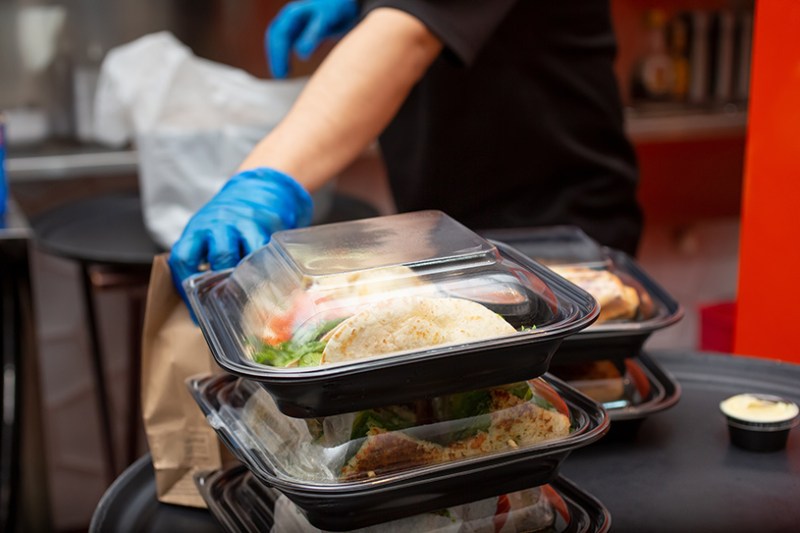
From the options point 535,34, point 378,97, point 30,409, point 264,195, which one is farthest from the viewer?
point 30,409

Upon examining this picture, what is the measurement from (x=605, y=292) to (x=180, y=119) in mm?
1228

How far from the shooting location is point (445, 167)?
5.72ft

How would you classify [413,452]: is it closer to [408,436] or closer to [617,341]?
[408,436]

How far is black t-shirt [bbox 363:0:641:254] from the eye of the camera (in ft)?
5.48

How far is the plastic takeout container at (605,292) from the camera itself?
40.8 inches

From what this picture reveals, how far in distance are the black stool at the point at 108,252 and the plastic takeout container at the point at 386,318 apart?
1.15m

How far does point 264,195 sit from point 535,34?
0.71 m

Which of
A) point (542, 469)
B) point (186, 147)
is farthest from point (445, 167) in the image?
point (542, 469)

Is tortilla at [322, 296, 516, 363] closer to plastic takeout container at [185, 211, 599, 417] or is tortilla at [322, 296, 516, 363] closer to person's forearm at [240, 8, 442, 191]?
plastic takeout container at [185, 211, 599, 417]

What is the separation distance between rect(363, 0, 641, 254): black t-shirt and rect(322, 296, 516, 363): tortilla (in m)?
0.96

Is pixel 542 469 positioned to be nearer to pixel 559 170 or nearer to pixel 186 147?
pixel 559 170

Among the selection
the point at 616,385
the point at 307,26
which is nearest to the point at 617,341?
the point at 616,385

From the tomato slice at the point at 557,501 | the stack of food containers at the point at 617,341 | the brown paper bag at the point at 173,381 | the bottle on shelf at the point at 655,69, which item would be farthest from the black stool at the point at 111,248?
the bottle on shelf at the point at 655,69

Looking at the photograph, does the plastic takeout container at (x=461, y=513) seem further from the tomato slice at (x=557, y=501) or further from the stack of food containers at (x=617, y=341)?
the stack of food containers at (x=617, y=341)
